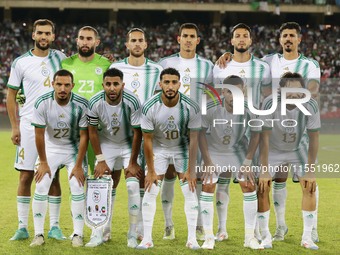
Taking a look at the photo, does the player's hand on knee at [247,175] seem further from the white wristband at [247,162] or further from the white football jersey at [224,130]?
the white football jersey at [224,130]

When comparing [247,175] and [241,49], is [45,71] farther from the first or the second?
[247,175]

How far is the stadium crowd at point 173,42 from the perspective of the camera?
32969 mm

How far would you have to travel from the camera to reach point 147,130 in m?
6.50

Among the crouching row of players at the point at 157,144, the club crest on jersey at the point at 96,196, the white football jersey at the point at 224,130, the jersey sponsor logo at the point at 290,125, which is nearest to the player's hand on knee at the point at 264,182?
the crouching row of players at the point at 157,144

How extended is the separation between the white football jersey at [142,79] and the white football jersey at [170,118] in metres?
0.70

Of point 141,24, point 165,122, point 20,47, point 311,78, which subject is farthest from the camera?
point 141,24

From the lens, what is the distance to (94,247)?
22.2ft

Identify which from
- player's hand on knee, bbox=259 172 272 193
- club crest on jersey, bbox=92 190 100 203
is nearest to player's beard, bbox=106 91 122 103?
club crest on jersey, bbox=92 190 100 203

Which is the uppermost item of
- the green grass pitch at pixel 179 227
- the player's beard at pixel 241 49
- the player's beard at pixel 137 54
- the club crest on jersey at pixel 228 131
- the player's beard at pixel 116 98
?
the player's beard at pixel 241 49

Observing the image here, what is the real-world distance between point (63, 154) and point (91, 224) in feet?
2.32

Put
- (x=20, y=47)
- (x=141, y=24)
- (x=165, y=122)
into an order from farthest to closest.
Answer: (x=141, y=24) → (x=20, y=47) → (x=165, y=122)

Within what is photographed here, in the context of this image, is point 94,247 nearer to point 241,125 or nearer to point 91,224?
point 91,224

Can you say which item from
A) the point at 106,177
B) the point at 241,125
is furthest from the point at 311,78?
the point at 106,177

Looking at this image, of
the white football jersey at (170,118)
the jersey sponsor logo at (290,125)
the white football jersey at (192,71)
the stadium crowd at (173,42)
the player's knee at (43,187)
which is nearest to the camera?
the white football jersey at (170,118)
